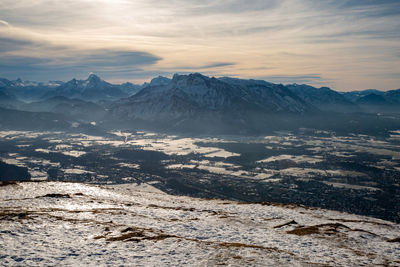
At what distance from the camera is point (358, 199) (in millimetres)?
194125

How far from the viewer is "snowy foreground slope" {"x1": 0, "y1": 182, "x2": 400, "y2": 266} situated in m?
24.5

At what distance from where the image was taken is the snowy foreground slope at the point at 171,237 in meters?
24.5

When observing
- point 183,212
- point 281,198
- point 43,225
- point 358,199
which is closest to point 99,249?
point 43,225

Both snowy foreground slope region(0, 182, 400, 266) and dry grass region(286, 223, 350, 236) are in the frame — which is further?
dry grass region(286, 223, 350, 236)

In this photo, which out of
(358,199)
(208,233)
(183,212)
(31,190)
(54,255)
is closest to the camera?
(54,255)

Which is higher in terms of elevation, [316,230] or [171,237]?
[171,237]

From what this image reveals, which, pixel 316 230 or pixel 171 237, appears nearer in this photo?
pixel 171 237

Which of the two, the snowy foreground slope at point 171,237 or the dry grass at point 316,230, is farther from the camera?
the dry grass at point 316,230

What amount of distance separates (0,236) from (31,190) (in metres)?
31.2

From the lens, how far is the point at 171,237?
2967cm

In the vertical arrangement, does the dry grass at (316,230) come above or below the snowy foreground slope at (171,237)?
below

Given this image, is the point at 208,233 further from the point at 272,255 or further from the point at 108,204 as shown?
the point at 108,204

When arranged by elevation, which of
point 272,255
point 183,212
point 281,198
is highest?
point 272,255

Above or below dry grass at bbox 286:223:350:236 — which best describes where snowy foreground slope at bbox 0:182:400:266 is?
above
